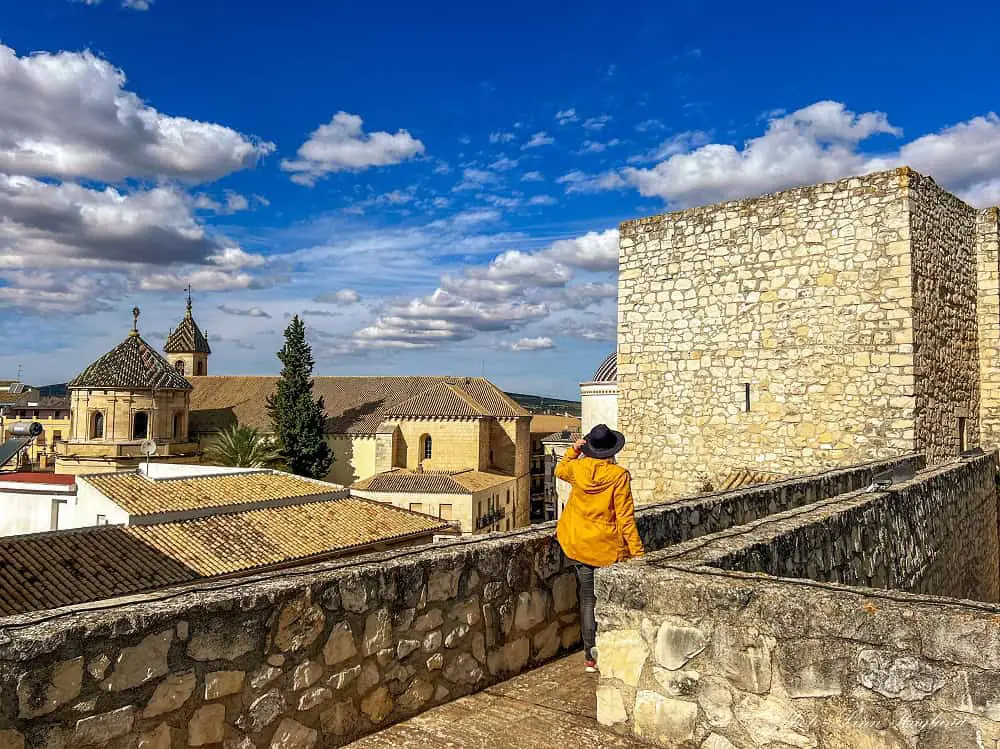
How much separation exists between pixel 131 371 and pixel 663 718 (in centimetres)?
4626

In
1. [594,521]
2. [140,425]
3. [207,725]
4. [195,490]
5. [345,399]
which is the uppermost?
[345,399]

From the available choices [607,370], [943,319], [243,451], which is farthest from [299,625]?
[243,451]

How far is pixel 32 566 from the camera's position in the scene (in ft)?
47.9

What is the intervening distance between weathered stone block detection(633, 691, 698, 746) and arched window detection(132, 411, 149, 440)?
4561 centimetres

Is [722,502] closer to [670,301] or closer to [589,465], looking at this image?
[589,465]

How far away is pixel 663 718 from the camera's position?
9.45 feet

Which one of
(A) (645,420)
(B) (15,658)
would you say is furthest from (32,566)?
(B) (15,658)

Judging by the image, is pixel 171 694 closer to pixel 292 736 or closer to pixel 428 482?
pixel 292 736

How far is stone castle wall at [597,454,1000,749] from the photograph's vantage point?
2.31 m

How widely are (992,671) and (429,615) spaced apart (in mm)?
2034

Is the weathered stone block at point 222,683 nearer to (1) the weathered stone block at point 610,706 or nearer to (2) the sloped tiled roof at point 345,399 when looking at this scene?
→ (1) the weathered stone block at point 610,706

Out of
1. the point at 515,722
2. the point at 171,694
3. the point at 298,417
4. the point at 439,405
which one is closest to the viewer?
the point at 171,694

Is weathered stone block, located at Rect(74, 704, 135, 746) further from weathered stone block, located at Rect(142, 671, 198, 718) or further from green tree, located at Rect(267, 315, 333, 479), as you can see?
green tree, located at Rect(267, 315, 333, 479)

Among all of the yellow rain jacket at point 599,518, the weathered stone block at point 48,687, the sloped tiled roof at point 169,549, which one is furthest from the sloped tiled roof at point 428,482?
the weathered stone block at point 48,687
